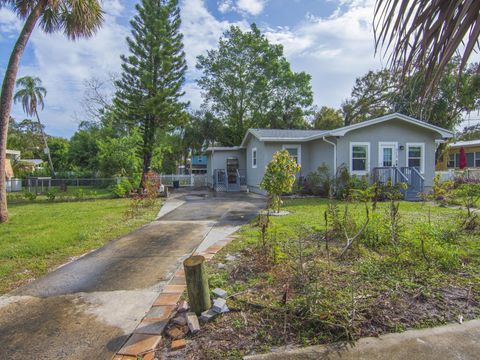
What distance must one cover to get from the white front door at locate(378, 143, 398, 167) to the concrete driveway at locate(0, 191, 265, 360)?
1058 cm

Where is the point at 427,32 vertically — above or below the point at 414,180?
above

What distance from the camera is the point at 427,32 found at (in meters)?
1.64

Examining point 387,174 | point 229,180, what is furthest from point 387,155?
point 229,180

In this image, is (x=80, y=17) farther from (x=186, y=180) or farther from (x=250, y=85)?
(x=250, y=85)

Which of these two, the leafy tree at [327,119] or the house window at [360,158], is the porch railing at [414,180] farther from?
the leafy tree at [327,119]

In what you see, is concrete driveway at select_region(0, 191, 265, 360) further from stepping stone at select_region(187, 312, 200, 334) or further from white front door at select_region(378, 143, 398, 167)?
white front door at select_region(378, 143, 398, 167)

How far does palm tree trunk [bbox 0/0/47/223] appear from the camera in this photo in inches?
303

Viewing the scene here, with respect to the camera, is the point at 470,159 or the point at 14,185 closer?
the point at 14,185

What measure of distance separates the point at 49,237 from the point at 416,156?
49.2 feet

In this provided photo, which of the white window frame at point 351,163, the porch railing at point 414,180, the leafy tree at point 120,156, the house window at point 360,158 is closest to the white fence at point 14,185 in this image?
the leafy tree at point 120,156

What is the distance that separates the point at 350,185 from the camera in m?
11.1

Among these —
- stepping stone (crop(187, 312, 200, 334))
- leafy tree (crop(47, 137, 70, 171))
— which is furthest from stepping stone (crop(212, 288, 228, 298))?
leafy tree (crop(47, 137, 70, 171))

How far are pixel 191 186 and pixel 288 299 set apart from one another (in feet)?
62.7

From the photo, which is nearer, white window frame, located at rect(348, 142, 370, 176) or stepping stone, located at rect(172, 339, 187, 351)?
stepping stone, located at rect(172, 339, 187, 351)
